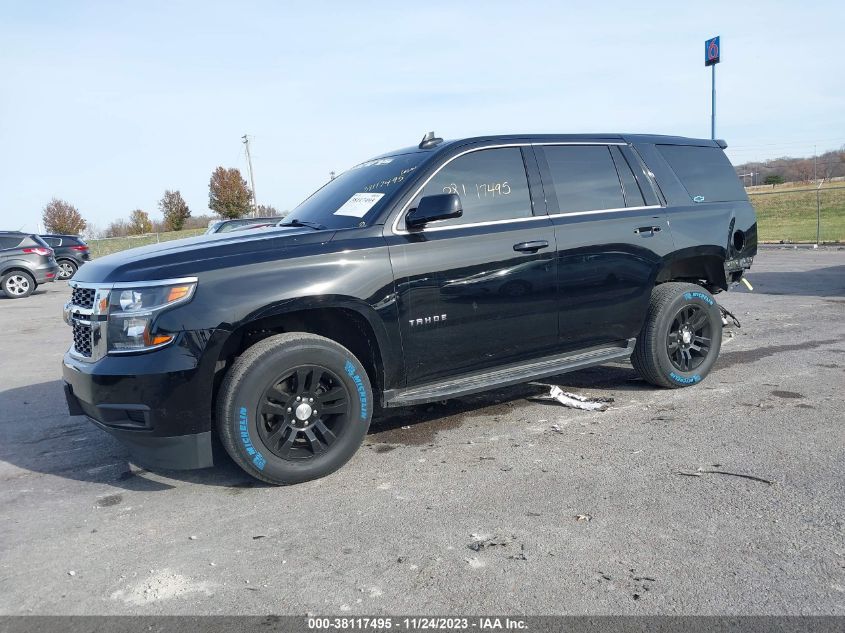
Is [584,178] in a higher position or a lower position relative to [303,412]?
higher

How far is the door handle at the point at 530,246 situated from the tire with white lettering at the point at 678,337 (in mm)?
1286

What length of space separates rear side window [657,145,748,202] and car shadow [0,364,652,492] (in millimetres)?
1674

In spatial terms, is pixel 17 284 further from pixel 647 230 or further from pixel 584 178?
pixel 647 230

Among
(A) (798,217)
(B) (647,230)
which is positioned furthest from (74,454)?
(A) (798,217)

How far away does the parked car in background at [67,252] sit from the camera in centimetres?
2305

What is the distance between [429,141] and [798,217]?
35.0 m

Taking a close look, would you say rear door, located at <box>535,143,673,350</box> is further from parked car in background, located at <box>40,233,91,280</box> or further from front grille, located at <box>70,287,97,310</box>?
parked car in background, located at <box>40,233,91,280</box>

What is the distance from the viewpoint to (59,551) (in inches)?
132

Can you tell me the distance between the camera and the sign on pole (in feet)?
78.3

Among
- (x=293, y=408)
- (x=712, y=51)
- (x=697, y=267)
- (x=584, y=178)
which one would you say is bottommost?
(x=293, y=408)

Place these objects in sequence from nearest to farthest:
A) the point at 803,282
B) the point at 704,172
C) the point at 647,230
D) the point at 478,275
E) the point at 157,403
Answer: the point at 157,403
the point at 478,275
the point at 647,230
the point at 704,172
the point at 803,282

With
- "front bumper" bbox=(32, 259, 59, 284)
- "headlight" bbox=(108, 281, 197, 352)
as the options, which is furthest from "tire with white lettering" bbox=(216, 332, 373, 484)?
"front bumper" bbox=(32, 259, 59, 284)

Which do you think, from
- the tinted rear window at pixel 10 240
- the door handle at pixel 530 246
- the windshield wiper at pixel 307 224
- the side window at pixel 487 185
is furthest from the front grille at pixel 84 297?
the tinted rear window at pixel 10 240

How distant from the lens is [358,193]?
4.79 meters
